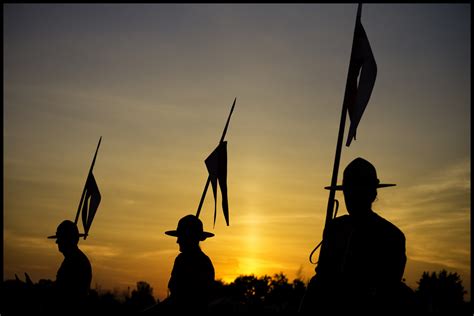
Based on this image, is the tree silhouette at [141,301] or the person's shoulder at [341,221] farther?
the tree silhouette at [141,301]

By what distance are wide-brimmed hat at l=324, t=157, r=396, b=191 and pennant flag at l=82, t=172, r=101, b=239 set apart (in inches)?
390

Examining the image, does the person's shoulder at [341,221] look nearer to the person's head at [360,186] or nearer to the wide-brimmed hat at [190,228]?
the person's head at [360,186]

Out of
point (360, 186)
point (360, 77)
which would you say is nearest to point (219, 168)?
point (360, 77)

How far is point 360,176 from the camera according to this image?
598cm

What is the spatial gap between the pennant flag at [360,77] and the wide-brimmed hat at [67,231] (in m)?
6.86

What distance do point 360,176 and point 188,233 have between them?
14.0ft

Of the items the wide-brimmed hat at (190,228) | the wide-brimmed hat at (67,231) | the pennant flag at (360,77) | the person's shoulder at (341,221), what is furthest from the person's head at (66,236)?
the person's shoulder at (341,221)

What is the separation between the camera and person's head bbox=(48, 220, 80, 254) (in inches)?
464

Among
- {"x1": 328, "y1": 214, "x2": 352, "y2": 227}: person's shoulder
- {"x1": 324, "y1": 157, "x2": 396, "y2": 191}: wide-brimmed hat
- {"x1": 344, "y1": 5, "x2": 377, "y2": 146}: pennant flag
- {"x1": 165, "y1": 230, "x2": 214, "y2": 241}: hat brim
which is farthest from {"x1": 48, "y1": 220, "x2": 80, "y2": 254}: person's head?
{"x1": 324, "y1": 157, "x2": 396, "y2": 191}: wide-brimmed hat

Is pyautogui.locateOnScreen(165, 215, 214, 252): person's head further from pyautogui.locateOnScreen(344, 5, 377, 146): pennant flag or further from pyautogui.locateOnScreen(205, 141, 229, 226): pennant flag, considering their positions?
pyautogui.locateOnScreen(344, 5, 377, 146): pennant flag

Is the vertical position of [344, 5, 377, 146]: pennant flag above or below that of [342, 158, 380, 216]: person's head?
above

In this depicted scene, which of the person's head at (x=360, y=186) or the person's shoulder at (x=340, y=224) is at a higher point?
the person's head at (x=360, y=186)

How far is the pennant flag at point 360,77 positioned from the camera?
7.00 m

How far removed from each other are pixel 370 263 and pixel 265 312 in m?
47.6
